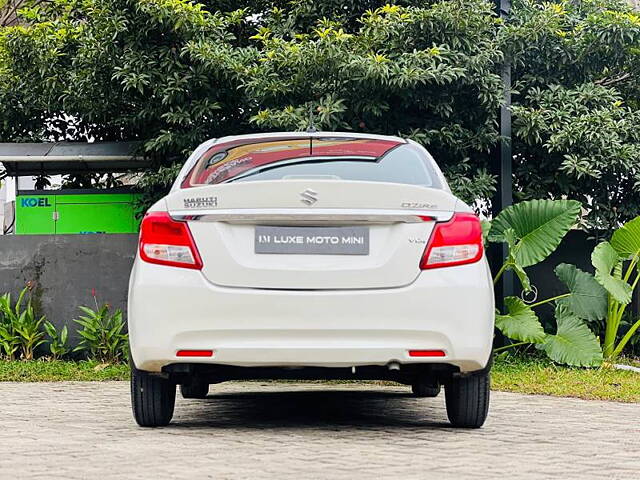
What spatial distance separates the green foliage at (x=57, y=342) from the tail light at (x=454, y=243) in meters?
6.27

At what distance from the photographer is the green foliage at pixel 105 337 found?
10742mm

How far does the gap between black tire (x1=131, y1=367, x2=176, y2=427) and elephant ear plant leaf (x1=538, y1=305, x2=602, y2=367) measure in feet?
16.5

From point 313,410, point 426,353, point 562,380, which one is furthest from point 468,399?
point 562,380

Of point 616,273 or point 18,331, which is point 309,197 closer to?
point 616,273

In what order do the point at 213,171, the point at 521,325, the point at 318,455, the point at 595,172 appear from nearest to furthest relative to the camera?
the point at 318,455
the point at 213,171
the point at 521,325
the point at 595,172

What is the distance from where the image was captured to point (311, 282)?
5438 mm

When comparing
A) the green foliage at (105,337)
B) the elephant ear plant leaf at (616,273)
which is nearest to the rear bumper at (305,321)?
the elephant ear plant leaf at (616,273)

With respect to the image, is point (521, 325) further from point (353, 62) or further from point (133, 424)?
point (133, 424)

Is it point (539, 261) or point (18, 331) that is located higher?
point (539, 261)

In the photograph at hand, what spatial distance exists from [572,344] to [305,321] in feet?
18.1

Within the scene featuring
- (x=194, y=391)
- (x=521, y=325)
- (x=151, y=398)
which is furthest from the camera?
(x=521, y=325)

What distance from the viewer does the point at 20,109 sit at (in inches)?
508

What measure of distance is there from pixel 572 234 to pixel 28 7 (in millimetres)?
7062

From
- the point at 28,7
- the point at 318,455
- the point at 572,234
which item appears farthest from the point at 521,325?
the point at 28,7
